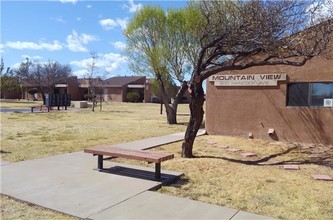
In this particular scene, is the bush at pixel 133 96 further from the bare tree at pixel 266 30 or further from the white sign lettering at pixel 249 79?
the bare tree at pixel 266 30

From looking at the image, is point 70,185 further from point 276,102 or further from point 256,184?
point 276,102

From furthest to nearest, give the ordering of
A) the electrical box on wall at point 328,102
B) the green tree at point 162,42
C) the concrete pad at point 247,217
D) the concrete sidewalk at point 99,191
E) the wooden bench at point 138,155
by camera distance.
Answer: the green tree at point 162,42 → the electrical box on wall at point 328,102 → the wooden bench at point 138,155 → the concrete sidewalk at point 99,191 → the concrete pad at point 247,217

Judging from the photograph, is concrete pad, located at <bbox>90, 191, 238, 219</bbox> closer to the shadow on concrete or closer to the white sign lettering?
the shadow on concrete

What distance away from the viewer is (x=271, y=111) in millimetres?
13414

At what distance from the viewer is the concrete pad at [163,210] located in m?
5.08

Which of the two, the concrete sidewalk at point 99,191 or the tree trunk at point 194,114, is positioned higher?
the tree trunk at point 194,114

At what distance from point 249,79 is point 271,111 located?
1.48m

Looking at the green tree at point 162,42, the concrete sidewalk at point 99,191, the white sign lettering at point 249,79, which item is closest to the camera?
the concrete sidewalk at point 99,191

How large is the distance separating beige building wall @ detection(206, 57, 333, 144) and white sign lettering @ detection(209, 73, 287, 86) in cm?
15

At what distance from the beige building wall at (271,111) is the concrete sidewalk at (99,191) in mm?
6901

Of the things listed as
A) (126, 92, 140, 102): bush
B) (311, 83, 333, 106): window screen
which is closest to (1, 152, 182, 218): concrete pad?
(311, 83, 333, 106): window screen

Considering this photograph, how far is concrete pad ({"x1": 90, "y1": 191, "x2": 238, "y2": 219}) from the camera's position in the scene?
5082mm

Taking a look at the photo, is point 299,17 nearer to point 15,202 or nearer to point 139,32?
point 15,202

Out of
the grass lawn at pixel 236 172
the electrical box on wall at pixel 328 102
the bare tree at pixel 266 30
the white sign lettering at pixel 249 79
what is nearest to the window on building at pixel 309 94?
the electrical box on wall at pixel 328 102
